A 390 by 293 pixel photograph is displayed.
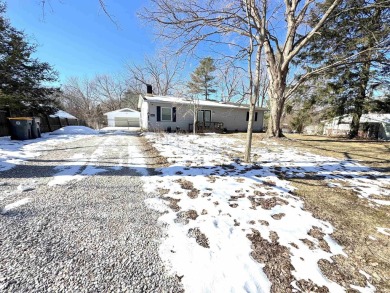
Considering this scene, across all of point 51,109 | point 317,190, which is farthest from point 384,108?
point 51,109

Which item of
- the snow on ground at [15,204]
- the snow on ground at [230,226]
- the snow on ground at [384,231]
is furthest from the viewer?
the snow on ground at [15,204]

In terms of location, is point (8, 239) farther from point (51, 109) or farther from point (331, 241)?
point (51, 109)

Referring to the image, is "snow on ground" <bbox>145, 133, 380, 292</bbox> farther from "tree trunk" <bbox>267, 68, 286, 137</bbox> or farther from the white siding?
the white siding

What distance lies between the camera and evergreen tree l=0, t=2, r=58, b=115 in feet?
32.9

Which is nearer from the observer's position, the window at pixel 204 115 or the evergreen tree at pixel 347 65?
the evergreen tree at pixel 347 65

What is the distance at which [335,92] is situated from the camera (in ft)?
43.5

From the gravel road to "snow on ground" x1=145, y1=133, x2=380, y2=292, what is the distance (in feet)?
0.71

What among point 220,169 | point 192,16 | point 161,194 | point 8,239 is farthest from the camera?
point 192,16

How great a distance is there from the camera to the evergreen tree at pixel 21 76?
32.9 feet

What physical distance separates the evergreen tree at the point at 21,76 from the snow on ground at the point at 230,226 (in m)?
11.0

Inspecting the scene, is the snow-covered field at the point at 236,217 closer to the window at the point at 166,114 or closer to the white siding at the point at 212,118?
the white siding at the point at 212,118

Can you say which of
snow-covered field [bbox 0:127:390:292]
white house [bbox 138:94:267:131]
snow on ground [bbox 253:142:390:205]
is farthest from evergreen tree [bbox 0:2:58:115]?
snow on ground [bbox 253:142:390:205]

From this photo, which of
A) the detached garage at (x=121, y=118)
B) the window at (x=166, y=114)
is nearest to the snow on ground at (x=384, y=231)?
the window at (x=166, y=114)

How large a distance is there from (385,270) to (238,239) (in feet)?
4.47
